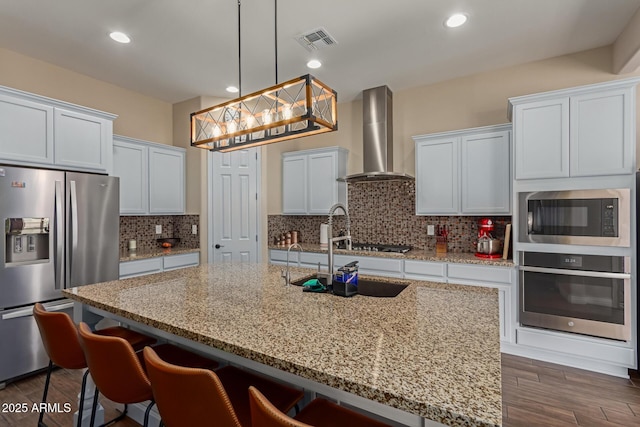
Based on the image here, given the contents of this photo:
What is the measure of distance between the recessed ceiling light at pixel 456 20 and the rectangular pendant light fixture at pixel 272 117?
135 centimetres

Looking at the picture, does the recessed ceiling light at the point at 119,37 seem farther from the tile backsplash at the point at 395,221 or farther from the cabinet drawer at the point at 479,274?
the cabinet drawer at the point at 479,274

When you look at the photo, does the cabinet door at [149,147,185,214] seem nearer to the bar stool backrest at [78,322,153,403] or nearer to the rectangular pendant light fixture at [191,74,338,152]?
the rectangular pendant light fixture at [191,74,338,152]

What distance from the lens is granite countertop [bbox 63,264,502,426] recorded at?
2.87 ft

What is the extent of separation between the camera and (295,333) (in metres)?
1.29

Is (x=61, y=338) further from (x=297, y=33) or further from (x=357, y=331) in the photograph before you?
(x=297, y=33)

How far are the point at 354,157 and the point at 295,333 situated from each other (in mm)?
3652

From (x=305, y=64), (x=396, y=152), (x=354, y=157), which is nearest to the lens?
A: (x=305, y=64)

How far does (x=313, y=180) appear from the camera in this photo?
15.1 ft

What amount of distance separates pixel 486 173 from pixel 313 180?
85.2 inches

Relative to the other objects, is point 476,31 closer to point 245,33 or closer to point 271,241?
point 245,33

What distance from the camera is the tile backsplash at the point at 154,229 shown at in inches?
168

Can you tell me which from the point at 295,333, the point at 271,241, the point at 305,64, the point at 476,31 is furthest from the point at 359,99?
the point at 295,333

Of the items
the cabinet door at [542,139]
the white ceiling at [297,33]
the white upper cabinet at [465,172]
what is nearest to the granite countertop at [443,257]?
the white upper cabinet at [465,172]

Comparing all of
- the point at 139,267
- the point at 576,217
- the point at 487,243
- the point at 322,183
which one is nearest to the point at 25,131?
the point at 139,267
